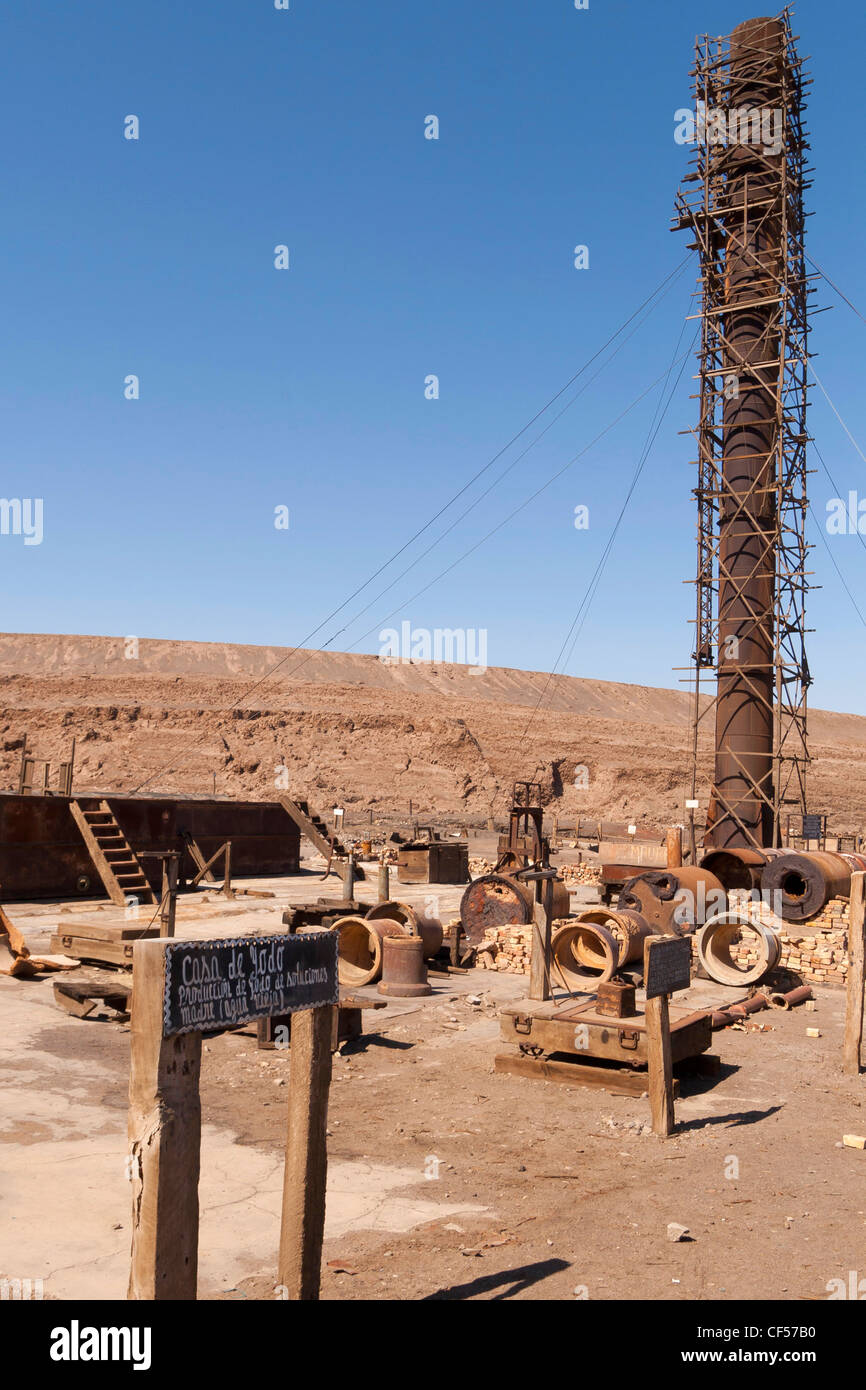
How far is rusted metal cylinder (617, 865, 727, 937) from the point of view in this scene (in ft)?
60.2

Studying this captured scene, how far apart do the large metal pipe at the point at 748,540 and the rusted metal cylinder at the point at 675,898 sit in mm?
7791

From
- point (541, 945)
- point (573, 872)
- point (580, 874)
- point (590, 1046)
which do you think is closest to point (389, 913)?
point (541, 945)

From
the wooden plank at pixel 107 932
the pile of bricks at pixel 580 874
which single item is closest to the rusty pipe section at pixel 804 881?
the pile of bricks at pixel 580 874

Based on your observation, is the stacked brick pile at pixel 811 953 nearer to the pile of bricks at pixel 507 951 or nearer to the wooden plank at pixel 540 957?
the pile of bricks at pixel 507 951

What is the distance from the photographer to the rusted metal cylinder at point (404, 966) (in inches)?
583

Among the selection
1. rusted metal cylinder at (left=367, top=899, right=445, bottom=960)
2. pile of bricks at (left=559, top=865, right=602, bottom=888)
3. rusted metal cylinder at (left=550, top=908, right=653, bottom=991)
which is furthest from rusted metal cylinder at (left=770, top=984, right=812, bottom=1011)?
pile of bricks at (left=559, top=865, right=602, bottom=888)

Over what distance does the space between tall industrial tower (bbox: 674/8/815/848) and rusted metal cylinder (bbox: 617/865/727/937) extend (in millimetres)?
7838

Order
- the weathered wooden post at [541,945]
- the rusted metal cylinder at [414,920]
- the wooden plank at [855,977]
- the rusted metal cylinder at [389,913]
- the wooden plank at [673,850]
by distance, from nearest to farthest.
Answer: the wooden plank at [855,977], the weathered wooden post at [541,945], the rusted metal cylinder at [414,920], the rusted metal cylinder at [389,913], the wooden plank at [673,850]

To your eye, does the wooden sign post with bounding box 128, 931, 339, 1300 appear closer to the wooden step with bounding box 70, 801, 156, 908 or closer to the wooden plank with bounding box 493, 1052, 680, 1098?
the wooden plank with bounding box 493, 1052, 680, 1098

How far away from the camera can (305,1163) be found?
5.07 metres
